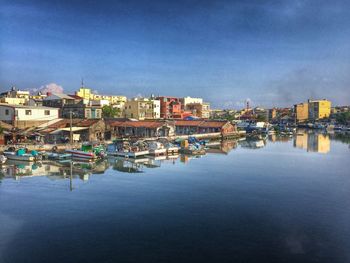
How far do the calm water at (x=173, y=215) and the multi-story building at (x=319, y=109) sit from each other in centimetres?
10417

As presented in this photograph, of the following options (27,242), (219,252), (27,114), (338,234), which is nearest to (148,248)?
(219,252)

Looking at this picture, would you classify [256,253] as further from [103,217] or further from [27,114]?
[27,114]

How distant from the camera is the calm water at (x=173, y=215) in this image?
12547mm

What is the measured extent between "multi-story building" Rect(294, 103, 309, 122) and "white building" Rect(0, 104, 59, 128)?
9866cm

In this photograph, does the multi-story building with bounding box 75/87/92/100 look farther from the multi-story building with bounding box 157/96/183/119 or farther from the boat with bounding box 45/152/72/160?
the boat with bounding box 45/152/72/160

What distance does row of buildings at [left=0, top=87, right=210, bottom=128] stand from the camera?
43625 millimetres

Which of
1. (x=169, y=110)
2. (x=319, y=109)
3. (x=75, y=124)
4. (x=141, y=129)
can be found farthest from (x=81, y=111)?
(x=319, y=109)

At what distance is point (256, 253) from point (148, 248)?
403 centimetres

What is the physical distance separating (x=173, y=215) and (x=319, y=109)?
12123 cm

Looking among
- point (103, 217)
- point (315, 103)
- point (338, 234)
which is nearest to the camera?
point (338, 234)

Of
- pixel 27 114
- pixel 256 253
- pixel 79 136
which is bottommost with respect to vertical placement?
pixel 256 253

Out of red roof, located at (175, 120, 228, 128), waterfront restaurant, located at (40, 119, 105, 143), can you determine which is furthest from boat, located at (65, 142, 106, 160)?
red roof, located at (175, 120, 228, 128)

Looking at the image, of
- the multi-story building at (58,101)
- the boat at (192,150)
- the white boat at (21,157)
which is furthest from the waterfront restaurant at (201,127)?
the white boat at (21,157)

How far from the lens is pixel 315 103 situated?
416 feet
